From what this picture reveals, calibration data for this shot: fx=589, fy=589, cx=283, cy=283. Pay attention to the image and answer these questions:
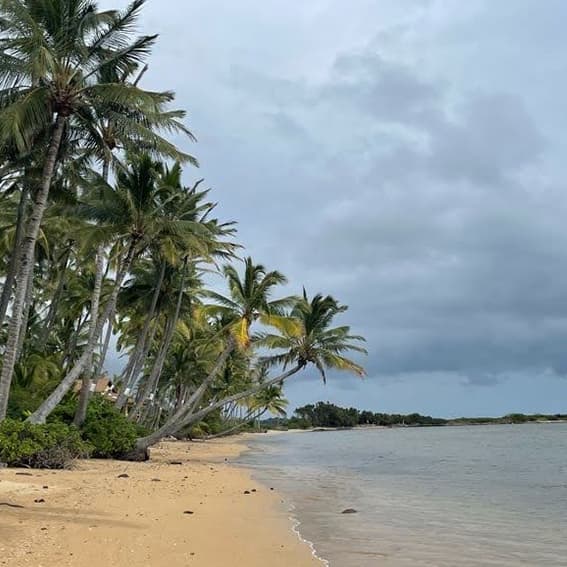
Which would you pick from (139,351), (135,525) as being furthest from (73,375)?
(135,525)

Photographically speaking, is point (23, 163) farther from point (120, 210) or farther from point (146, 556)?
point (146, 556)

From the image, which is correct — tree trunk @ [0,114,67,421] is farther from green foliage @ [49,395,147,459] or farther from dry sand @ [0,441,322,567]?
green foliage @ [49,395,147,459]

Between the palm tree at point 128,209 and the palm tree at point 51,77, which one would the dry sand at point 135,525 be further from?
the palm tree at point 128,209

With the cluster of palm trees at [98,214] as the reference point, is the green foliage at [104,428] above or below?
below

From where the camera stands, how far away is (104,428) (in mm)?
19734

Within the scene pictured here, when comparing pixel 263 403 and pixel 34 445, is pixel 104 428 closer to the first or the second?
pixel 34 445

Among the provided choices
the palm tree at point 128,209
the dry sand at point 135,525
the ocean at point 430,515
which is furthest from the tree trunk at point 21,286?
the ocean at point 430,515

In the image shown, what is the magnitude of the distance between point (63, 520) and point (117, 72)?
13.6 meters

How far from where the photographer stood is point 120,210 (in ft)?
63.5

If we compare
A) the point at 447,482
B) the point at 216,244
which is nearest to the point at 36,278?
the point at 216,244

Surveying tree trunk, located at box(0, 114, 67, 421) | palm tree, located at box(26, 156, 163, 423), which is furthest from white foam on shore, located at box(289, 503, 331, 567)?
palm tree, located at box(26, 156, 163, 423)

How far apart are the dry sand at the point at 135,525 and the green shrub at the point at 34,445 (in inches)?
30.4

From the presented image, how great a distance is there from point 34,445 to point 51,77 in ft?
30.8

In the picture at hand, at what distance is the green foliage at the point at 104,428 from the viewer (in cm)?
1950
